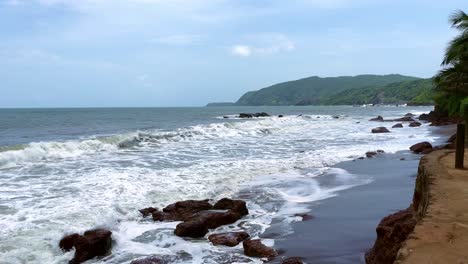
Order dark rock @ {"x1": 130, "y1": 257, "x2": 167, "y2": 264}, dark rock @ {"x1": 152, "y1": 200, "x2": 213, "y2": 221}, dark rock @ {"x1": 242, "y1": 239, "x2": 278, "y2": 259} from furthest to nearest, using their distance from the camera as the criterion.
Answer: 1. dark rock @ {"x1": 152, "y1": 200, "x2": 213, "y2": 221}
2. dark rock @ {"x1": 242, "y1": 239, "x2": 278, "y2": 259}
3. dark rock @ {"x1": 130, "y1": 257, "x2": 167, "y2": 264}

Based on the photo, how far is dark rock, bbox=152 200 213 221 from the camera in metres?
9.88

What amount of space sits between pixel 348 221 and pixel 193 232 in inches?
122

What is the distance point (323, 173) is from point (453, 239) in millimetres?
10540

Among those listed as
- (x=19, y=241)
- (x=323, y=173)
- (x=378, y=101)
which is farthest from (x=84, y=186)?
(x=378, y=101)

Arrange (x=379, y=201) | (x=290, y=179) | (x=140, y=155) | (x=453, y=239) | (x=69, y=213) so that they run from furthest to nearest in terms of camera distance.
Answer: (x=140, y=155) → (x=290, y=179) → (x=379, y=201) → (x=69, y=213) → (x=453, y=239)

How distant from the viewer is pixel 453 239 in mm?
4875

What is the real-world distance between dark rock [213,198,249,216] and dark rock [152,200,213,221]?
0.33 m

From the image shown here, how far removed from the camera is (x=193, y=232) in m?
8.69

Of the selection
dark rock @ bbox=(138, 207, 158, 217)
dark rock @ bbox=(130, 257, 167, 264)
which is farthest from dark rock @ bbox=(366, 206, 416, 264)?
dark rock @ bbox=(138, 207, 158, 217)

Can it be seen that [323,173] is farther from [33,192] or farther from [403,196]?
[33,192]

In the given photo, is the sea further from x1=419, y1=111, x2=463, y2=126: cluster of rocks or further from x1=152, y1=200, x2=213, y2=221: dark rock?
x1=419, y1=111, x2=463, y2=126: cluster of rocks

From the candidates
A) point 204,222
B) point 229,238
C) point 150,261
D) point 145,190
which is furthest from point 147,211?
point 150,261

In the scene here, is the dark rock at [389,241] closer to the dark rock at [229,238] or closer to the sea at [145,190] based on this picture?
the sea at [145,190]

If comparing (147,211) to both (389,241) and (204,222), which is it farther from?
(389,241)
